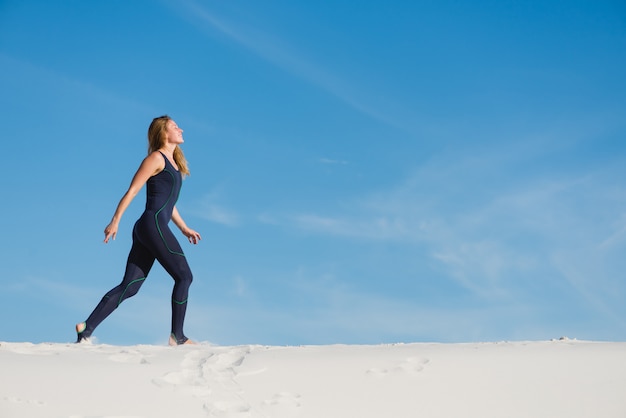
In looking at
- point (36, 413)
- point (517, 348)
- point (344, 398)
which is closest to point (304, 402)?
point (344, 398)

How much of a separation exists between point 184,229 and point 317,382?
2678 millimetres

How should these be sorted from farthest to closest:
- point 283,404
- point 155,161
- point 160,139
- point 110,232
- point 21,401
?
point 160,139 → point 155,161 → point 110,232 → point 283,404 → point 21,401

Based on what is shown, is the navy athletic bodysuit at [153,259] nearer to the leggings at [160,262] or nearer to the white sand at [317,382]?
the leggings at [160,262]

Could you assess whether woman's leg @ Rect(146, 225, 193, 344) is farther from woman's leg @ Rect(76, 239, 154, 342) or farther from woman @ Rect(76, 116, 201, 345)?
woman's leg @ Rect(76, 239, 154, 342)

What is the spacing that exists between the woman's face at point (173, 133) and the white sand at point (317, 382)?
207cm

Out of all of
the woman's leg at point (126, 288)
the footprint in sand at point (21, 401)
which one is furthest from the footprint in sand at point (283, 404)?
the woman's leg at point (126, 288)

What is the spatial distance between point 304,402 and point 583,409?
5.51ft

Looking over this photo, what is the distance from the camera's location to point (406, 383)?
4.50 m

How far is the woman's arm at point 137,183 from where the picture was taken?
589 cm

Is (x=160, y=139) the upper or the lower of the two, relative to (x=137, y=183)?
upper

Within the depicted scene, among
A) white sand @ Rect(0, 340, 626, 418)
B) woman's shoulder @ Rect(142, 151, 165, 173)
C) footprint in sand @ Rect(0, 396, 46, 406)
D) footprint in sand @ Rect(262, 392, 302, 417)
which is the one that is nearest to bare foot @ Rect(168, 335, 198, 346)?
white sand @ Rect(0, 340, 626, 418)

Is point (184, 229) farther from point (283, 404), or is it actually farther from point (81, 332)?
point (283, 404)

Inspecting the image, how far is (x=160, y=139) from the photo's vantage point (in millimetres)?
6445

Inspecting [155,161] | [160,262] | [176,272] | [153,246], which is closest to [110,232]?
[153,246]
